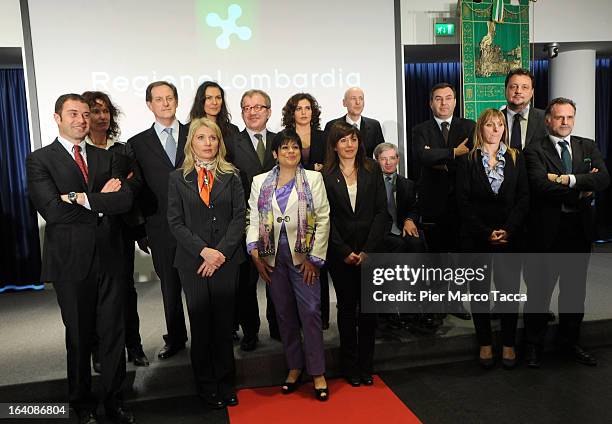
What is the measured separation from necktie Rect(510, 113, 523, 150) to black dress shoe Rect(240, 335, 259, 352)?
2.11 meters

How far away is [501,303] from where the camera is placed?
10.6 ft

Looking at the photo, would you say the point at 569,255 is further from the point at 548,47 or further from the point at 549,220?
the point at 548,47

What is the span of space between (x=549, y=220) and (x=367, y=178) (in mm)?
1173

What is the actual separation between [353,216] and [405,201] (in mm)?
651

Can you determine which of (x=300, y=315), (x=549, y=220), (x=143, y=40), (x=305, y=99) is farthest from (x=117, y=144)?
(x=549, y=220)

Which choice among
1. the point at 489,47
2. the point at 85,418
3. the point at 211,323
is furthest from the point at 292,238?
the point at 489,47

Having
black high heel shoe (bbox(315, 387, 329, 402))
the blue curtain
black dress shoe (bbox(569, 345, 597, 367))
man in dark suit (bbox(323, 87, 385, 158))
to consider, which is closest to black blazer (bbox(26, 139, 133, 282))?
black high heel shoe (bbox(315, 387, 329, 402))

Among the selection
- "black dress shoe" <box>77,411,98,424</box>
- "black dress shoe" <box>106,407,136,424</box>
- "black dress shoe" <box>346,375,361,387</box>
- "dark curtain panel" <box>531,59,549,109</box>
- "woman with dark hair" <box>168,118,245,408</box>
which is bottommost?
"black dress shoe" <box>346,375,361,387</box>

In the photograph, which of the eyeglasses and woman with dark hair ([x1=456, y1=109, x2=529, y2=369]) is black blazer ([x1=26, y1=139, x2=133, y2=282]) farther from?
woman with dark hair ([x1=456, y1=109, x2=529, y2=369])

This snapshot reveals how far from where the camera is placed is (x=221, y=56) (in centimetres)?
507

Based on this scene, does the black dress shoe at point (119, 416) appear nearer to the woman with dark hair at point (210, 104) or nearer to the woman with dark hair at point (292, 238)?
the woman with dark hair at point (292, 238)

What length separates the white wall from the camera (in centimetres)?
474

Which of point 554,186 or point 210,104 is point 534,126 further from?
point 210,104

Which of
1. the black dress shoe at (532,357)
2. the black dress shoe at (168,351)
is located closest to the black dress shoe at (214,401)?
the black dress shoe at (168,351)
